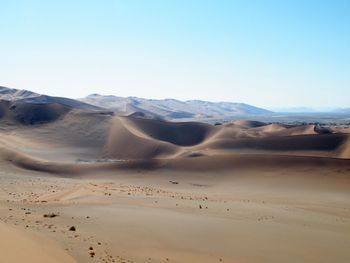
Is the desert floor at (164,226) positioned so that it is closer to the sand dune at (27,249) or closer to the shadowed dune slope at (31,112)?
the sand dune at (27,249)

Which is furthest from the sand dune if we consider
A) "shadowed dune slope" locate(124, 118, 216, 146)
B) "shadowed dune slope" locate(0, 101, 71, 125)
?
"shadowed dune slope" locate(0, 101, 71, 125)

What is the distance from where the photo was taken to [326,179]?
86.6 feet

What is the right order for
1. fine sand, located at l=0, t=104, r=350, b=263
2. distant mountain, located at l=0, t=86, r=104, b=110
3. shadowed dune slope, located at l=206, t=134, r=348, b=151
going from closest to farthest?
fine sand, located at l=0, t=104, r=350, b=263 → shadowed dune slope, located at l=206, t=134, r=348, b=151 → distant mountain, located at l=0, t=86, r=104, b=110

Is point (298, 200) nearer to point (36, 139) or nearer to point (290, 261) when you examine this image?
point (290, 261)

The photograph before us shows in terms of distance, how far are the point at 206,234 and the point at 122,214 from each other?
314cm

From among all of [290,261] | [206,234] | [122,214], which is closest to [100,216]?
[122,214]

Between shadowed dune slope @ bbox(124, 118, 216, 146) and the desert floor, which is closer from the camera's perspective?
the desert floor

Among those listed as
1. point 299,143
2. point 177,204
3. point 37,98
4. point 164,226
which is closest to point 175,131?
point 299,143

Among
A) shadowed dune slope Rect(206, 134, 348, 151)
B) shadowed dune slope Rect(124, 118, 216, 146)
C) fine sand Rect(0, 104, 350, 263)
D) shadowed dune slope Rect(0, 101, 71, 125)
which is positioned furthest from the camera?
shadowed dune slope Rect(0, 101, 71, 125)

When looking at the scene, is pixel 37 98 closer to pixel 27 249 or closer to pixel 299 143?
pixel 299 143

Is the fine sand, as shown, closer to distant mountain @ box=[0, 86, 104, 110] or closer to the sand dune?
the sand dune

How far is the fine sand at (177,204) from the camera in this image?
9586 millimetres

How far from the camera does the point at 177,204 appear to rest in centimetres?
1695

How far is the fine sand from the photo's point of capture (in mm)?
9586
